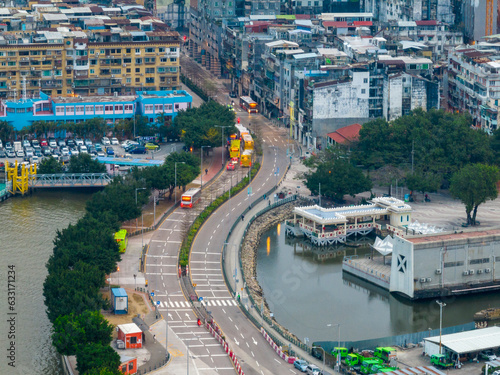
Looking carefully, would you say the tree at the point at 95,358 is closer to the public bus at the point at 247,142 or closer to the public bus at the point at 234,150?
the public bus at the point at 234,150

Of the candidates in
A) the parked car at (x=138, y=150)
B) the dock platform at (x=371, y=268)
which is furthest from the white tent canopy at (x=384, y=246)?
the parked car at (x=138, y=150)

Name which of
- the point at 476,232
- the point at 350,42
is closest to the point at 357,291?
the point at 476,232

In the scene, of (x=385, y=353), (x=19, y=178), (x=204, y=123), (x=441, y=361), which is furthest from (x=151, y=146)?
(x=441, y=361)

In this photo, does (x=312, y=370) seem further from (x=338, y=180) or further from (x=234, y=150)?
(x=234, y=150)

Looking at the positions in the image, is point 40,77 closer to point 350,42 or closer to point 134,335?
point 350,42

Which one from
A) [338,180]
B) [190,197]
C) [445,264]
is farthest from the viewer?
A: [338,180]

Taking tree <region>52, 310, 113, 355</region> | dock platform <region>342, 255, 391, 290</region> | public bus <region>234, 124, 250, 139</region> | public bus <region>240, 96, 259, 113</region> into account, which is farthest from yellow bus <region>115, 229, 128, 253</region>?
public bus <region>240, 96, 259, 113</region>
